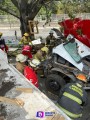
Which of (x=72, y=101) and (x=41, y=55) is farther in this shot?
(x=41, y=55)

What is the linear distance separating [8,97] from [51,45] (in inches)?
260

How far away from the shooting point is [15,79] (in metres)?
3.92

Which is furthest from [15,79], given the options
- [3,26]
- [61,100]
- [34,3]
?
[3,26]

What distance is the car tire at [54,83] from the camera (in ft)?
22.4

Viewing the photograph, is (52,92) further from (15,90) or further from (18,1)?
(18,1)

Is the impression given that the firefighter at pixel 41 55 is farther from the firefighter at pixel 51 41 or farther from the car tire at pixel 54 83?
the car tire at pixel 54 83

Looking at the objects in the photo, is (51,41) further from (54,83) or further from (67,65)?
(54,83)

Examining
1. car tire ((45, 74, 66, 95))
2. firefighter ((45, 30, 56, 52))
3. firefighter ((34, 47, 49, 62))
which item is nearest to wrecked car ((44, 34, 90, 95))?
car tire ((45, 74, 66, 95))

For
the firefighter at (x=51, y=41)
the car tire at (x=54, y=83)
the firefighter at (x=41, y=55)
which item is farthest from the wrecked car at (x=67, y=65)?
A: the firefighter at (x=51, y=41)

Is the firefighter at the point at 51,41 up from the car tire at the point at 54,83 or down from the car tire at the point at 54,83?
up

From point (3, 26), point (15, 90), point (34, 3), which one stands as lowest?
point (3, 26)

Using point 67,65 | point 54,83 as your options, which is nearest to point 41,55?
point 67,65

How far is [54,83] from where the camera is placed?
22.7 ft

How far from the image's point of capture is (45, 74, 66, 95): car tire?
682 cm
